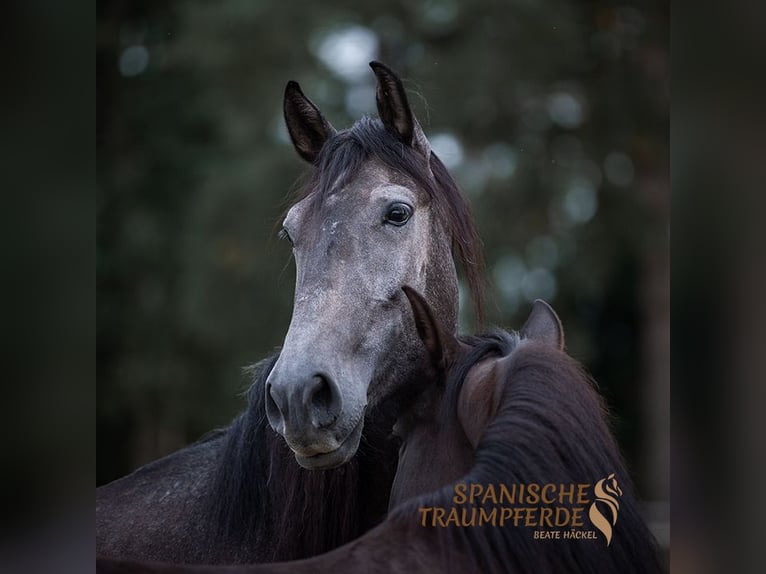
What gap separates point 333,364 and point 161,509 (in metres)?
1.10

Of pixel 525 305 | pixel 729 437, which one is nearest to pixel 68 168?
pixel 729 437

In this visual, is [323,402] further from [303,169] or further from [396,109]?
[303,169]

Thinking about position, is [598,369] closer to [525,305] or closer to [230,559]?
Answer: [525,305]

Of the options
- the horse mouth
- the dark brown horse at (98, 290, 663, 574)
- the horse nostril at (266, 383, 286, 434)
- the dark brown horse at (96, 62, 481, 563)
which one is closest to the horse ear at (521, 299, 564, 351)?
the dark brown horse at (98, 290, 663, 574)

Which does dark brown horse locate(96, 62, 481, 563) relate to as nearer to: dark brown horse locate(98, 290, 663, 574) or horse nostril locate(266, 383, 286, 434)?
horse nostril locate(266, 383, 286, 434)

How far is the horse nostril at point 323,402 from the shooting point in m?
2.17

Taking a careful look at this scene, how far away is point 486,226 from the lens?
23.9ft

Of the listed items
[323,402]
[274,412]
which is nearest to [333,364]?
[323,402]

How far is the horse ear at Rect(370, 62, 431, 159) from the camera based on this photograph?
2.55m

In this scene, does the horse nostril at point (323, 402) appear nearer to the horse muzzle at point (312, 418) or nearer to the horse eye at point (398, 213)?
the horse muzzle at point (312, 418)

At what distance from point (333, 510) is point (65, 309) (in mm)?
1074

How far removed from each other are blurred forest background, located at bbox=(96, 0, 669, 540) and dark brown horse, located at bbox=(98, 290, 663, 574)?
335 cm

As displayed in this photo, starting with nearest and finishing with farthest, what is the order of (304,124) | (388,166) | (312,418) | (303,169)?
1. (312,418)
2. (388,166)
3. (304,124)
4. (303,169)

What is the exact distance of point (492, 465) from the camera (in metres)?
1.99
